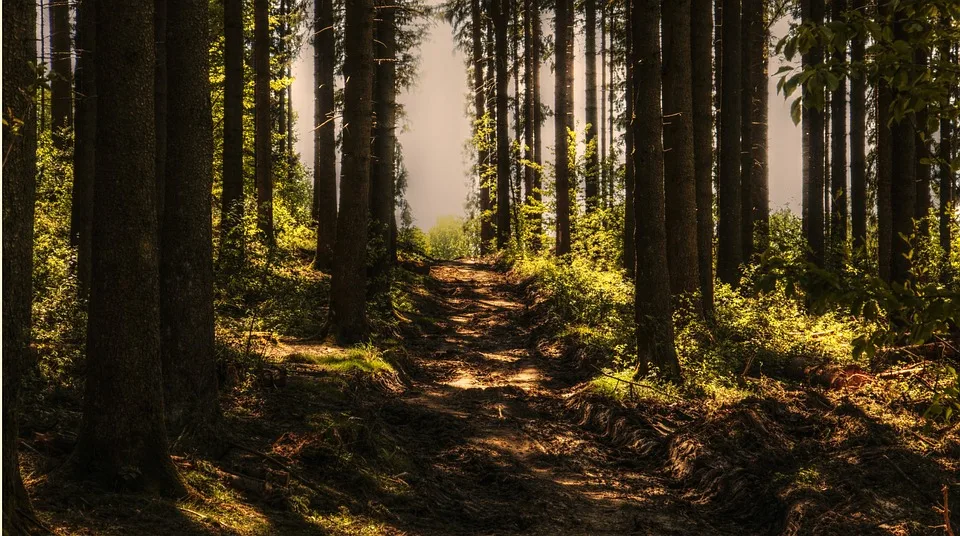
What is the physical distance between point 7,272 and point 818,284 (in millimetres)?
4507

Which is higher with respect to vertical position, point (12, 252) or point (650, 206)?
point (650, 206)

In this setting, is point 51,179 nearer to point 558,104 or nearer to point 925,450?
point 558,104

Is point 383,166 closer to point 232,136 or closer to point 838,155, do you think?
point 232,136

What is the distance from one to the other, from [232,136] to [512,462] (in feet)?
34.9

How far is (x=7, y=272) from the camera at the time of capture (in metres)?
4.27

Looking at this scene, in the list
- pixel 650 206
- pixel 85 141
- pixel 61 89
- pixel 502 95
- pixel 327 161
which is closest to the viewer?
pixel 650 206

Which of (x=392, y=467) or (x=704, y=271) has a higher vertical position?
(x=704, y=271)

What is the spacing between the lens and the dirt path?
260 inches

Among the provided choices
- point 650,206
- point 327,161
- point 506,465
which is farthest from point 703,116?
point 327,161

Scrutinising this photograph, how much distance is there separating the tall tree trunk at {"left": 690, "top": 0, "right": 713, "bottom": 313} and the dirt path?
366 cm

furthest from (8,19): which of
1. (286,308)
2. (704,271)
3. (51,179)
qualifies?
(51,179)

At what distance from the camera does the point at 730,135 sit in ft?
53.4

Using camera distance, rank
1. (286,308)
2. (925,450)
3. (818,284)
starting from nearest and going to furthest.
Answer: (818,284)
(925,450)
(286,308)

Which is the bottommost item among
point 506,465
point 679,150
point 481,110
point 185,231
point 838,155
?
point 506,465
